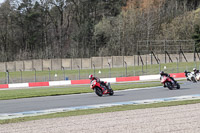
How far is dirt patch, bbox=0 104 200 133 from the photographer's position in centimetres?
954

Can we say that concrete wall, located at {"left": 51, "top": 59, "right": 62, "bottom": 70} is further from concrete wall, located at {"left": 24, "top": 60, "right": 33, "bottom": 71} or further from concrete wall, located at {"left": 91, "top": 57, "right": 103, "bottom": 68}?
concrete wall, located at {"left": 91, "top": 57, "right": 103, "bottom": 68}

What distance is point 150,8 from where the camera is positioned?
232 ft

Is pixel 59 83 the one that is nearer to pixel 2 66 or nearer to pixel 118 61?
pixel 118 61

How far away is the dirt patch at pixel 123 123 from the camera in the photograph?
9539mm

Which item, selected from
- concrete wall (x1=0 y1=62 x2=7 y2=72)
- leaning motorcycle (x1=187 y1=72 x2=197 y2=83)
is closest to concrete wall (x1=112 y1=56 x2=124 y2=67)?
concrete wall (x1=0 y1=62 x2=7 y2=72)

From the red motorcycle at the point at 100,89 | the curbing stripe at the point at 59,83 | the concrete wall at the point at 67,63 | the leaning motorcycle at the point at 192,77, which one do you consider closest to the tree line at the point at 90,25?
the concrete wall at the point at 67,63

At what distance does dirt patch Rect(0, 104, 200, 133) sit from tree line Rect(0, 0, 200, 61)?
4602 centimetres

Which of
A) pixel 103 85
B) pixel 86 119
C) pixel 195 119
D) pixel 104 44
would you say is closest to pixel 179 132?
pixel 195 119

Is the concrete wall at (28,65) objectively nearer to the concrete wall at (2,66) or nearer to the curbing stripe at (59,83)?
the concrete wall at (2,66)

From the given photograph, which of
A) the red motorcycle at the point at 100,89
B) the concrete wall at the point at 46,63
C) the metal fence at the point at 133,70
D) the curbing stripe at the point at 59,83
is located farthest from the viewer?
the concrete wall at the point at 46,63

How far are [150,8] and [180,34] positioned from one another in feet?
40.3

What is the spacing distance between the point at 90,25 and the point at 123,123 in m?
63.3

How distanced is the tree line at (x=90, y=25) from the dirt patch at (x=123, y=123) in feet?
151

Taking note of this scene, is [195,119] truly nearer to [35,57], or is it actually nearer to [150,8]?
[35,57]
